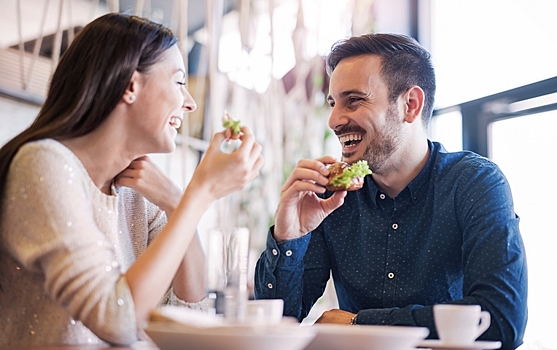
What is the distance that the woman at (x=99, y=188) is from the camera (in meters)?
1.20

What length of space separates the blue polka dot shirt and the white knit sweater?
0.77 meters

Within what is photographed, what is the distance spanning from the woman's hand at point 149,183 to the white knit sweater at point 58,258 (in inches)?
2.8

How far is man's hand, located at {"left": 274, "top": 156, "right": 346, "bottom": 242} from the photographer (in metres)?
1.98

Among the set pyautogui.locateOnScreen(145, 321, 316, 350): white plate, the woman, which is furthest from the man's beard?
pyautogui.locateOnScreen(145, 321, 316, 350): white plate

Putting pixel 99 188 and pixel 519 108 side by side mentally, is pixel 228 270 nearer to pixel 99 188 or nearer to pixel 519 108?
pixel 99 188

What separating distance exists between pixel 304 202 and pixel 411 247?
38 centimetres

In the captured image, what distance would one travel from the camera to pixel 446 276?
2.04 meters

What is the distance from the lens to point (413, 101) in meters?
2.39

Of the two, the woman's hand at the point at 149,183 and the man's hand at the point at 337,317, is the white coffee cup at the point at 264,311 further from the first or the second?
the man's hand at the point at 337,317

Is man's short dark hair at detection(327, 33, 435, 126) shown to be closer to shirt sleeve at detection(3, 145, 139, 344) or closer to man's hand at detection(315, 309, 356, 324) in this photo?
man's hand at detection(315, 309, 356, 324)

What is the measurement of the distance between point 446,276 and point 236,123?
1.02 meters

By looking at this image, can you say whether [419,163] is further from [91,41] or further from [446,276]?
[91,41]

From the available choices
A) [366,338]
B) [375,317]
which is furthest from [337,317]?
[366,338]

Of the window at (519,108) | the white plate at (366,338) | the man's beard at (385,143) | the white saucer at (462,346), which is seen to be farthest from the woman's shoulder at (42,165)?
the window at (519,108)
